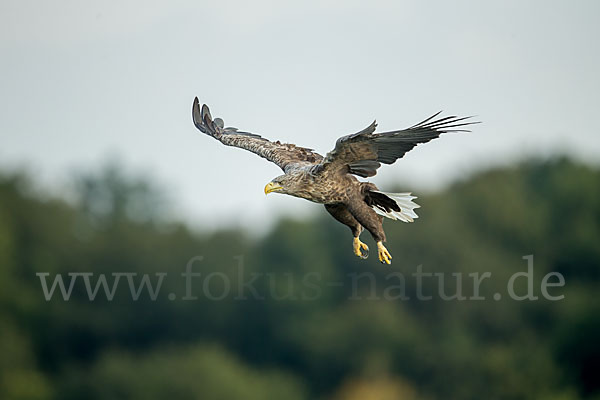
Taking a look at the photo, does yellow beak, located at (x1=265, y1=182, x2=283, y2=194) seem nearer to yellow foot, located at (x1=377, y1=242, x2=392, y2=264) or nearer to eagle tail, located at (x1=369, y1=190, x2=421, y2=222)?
eagle tail, located at (x1=369, y1=190, x2=421, y2=222)

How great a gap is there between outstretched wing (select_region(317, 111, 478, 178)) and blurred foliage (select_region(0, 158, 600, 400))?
32378mm

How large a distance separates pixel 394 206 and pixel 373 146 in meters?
1.10

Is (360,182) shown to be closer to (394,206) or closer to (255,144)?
(394,206)

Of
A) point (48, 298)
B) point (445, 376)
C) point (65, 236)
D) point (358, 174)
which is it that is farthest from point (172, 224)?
point (358, 174)

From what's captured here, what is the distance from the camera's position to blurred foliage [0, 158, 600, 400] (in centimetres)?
4556

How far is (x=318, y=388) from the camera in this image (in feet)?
161

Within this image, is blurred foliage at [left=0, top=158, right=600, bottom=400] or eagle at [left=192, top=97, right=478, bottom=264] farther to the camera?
blurred foliage at [left=0, top=158, right=600, bottom=400]

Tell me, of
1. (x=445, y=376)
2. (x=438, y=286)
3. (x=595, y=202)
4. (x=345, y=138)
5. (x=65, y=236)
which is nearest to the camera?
(x=345, y=138)

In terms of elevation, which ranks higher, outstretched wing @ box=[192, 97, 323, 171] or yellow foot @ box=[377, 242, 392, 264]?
outstretched wing @ box=[192, 97, 323, 171]

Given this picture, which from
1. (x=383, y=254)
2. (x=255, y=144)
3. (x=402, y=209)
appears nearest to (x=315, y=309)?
(x=255, y=144)

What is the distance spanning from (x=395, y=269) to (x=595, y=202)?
11964mm

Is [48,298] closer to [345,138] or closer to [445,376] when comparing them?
[445,376]

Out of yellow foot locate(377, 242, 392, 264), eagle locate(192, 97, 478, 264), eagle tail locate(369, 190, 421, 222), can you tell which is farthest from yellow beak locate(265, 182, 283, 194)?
yellow foot locate(377, 242, 392, 264)

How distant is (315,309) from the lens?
53.4 metres
